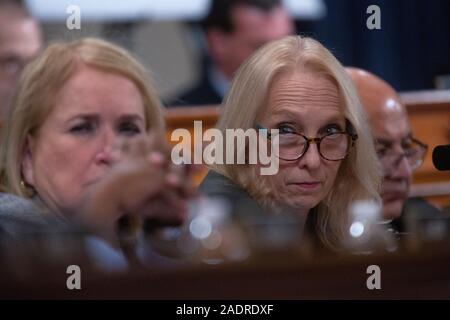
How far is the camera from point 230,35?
249 centimetres

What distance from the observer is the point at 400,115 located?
8.36 ft

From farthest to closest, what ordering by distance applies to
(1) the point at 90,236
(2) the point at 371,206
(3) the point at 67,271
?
(2) the point at 371,206
(1) the point at 90,236
(3) the point at 67,271

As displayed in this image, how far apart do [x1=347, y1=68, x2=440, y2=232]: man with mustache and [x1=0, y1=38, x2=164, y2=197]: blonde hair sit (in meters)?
0.37

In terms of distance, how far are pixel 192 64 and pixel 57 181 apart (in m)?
0.32

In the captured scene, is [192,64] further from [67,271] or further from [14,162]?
[67,271]

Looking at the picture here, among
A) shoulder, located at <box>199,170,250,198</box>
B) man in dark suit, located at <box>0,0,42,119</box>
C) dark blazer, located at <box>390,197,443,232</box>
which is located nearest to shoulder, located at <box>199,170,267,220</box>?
shoulder, located at <box>199,170,250,198</box>

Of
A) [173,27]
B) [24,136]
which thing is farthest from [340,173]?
[24,136]

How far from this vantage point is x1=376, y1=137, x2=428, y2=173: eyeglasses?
2520 mm

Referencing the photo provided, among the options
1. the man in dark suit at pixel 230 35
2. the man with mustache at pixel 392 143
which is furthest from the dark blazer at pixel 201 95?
the man with mustache at pixel 392 143

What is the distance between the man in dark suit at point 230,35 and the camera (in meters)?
2.45

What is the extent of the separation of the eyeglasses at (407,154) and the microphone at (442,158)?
8cm

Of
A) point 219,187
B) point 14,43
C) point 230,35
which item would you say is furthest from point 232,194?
point 14,43

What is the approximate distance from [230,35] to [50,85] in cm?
34

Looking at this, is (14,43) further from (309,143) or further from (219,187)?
(309,143)
